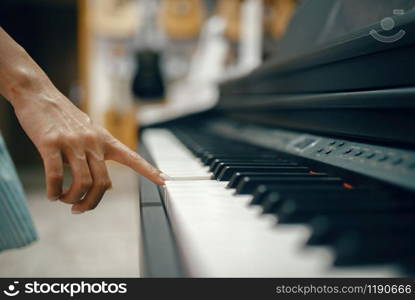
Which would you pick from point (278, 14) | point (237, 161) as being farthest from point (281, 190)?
point (278, 14)

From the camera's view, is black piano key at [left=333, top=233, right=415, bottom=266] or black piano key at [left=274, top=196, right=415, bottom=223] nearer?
black piano key at [left=333, top=233, right=415, bottom=266]

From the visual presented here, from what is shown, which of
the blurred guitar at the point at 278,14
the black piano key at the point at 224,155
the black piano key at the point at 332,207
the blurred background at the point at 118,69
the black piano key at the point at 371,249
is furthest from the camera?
the blurred guitar at the point at 278,14

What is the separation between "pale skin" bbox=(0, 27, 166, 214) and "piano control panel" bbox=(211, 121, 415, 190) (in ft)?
1.11

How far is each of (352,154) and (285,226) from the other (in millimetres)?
360

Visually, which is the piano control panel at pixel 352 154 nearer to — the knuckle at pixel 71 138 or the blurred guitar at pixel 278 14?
the knuckle at pixel 71 138

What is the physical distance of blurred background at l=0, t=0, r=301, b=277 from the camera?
277cm

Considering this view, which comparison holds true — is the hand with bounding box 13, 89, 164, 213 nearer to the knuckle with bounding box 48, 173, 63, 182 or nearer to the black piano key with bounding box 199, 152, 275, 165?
the knuckle with bounding box 48, 173, 63, 182

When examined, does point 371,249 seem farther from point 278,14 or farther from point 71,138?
point 278,14

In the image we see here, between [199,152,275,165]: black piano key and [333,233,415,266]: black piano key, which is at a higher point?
[333,233,415,266]: black piano key

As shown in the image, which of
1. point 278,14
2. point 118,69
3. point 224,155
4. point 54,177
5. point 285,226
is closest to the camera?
point 285,226

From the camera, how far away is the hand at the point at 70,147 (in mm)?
870

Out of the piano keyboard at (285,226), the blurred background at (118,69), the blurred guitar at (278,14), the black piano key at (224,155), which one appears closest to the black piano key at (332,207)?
the piano keyboard at (285,226)

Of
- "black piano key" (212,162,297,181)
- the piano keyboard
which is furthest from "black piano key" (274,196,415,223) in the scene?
"black piano key" (212,162,297,181)

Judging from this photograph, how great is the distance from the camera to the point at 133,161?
0.99 meters
